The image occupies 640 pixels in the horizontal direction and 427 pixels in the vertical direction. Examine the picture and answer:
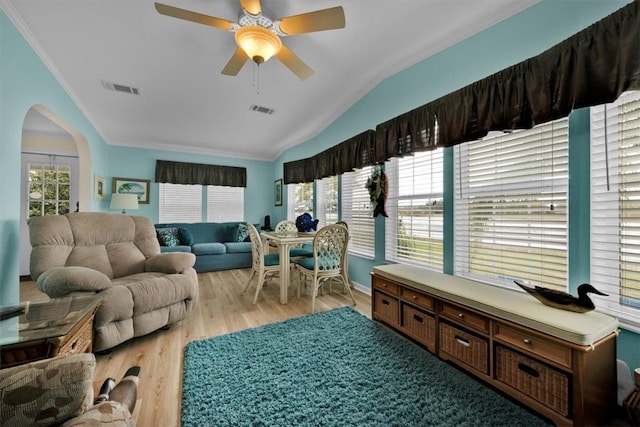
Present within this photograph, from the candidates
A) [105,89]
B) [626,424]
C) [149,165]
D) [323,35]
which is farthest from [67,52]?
[626,424]

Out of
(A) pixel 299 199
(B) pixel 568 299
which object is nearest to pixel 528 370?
(B) pixel 568 299

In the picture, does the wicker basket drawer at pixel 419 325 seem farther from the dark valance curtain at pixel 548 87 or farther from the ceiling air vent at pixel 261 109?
the ceiling air vent at pixel 261 109

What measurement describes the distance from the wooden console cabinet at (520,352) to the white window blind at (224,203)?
A: 16.8ft

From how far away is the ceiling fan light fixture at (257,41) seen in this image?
1.80 metres

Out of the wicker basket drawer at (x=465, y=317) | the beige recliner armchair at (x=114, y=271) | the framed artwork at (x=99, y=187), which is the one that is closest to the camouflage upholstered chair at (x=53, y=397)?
the beige recliner armchair at (x=114, y=271)

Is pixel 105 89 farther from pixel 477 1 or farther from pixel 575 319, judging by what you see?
pixel 575 319

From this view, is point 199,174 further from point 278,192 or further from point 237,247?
point 237,247

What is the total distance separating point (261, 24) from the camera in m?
1.93

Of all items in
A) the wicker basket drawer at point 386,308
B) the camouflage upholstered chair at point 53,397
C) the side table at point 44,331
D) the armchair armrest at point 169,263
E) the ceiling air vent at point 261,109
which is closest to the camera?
the camouflage upholstered chair at point 53,397

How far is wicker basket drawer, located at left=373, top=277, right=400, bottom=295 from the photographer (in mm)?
2236

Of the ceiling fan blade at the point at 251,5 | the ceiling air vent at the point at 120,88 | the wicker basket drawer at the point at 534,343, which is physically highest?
the ceiling air vent at the point at 120,88

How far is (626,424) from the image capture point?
1.27 meters

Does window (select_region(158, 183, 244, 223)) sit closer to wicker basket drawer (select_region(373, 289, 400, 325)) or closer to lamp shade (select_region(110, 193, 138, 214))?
lamp shade (select_region(110, 193, 138, 214))

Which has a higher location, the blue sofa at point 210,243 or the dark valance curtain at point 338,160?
the dark valance curtain at point 338,160
